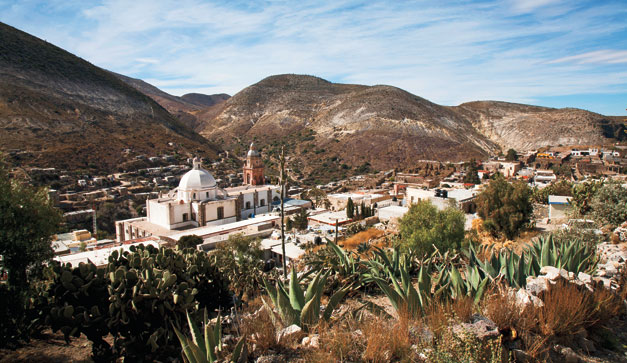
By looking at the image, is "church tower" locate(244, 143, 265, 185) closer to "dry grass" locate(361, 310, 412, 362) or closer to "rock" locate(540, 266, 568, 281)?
"rock" locate(540, 266, 568, 281)

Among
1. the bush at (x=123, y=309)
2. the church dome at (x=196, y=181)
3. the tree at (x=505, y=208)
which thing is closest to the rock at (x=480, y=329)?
the bush at (x=123, y=309)

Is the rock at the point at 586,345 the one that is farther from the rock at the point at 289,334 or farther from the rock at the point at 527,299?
the rock at the point at 289,334

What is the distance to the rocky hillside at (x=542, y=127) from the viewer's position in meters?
63.8

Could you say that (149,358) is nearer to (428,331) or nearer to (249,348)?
(249,348)

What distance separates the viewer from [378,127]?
66438 millimetres

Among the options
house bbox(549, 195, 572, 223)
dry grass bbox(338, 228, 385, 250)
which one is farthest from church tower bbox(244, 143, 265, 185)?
house bbox(549, 195, 572, 223)

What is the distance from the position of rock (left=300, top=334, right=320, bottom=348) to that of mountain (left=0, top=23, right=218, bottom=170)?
39.7 m

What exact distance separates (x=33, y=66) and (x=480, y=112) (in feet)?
303

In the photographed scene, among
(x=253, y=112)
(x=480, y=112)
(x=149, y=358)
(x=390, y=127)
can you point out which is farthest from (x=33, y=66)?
(x=480, y=112)

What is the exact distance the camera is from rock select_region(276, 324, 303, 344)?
122 inches

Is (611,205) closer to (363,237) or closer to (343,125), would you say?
(363,237)

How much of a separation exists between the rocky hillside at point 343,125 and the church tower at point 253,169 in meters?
24.1

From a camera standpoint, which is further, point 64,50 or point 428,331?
point 64,50

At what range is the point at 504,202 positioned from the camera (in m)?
12.2
